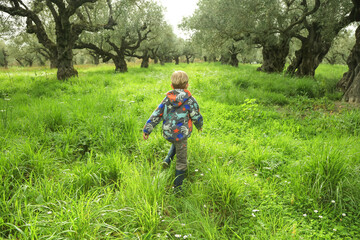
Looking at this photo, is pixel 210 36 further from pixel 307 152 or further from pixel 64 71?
pixel 307 152

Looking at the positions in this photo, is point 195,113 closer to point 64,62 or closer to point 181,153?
point 181,153

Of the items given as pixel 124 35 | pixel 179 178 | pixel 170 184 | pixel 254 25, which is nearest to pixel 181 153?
pixel 179 178

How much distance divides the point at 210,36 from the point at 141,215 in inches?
581

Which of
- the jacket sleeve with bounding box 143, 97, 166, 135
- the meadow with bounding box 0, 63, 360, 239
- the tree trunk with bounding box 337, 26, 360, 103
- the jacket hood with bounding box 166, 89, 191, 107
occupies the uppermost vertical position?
the tree trunk with bounding box 337, 26, 360, 103

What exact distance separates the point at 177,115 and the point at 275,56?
17.3 meters

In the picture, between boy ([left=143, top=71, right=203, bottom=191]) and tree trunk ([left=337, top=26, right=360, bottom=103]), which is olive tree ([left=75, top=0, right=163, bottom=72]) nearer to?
tree trunk ([left=337, top=26, right=360, bottom=103])

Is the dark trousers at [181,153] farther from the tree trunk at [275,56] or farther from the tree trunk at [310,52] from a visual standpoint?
the tree trunk at [275,56]

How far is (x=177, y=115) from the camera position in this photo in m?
3.16

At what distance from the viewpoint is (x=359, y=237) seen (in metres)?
2.33

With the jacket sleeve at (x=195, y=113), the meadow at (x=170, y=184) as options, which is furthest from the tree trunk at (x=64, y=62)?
the jacket sleeve at (x=195, y=113)

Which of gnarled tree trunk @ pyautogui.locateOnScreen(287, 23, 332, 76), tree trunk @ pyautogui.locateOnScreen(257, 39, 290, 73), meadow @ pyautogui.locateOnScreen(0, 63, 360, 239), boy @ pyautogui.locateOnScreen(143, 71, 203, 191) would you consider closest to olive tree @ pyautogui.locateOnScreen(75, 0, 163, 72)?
tree trunk @ pyautogui.locateOnScreen(257, 39, 290, 73)

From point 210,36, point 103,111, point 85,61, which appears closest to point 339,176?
point 103,111

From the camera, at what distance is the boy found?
10.3 ft

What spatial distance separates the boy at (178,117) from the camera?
10.3ft
